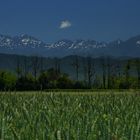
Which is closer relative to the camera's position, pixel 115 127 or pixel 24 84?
pixel 115 127

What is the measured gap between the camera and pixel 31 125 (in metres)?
7.00

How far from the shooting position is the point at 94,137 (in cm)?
581

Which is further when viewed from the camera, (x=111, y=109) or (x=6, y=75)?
(x=6, y=75)

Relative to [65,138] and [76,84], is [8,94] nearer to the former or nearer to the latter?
[65,138]

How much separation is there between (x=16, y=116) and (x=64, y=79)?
14837 cm

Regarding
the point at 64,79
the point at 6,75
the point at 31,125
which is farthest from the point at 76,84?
the point at 31,125

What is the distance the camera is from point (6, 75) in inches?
7608

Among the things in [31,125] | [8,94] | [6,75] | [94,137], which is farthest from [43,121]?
[6,75]

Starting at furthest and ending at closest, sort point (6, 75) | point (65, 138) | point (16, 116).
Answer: point (6, 75), point (16, 116), point (65, 138)

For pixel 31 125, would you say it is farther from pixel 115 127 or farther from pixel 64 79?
pixel 64 79

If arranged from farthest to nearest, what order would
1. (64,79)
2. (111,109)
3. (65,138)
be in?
1. (64,79)
2. (111,109)
3. (65,138)

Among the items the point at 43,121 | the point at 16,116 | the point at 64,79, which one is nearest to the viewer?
the point at 43,121

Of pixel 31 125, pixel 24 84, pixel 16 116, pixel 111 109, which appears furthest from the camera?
pixel 24 84

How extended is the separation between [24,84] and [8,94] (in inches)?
5107
